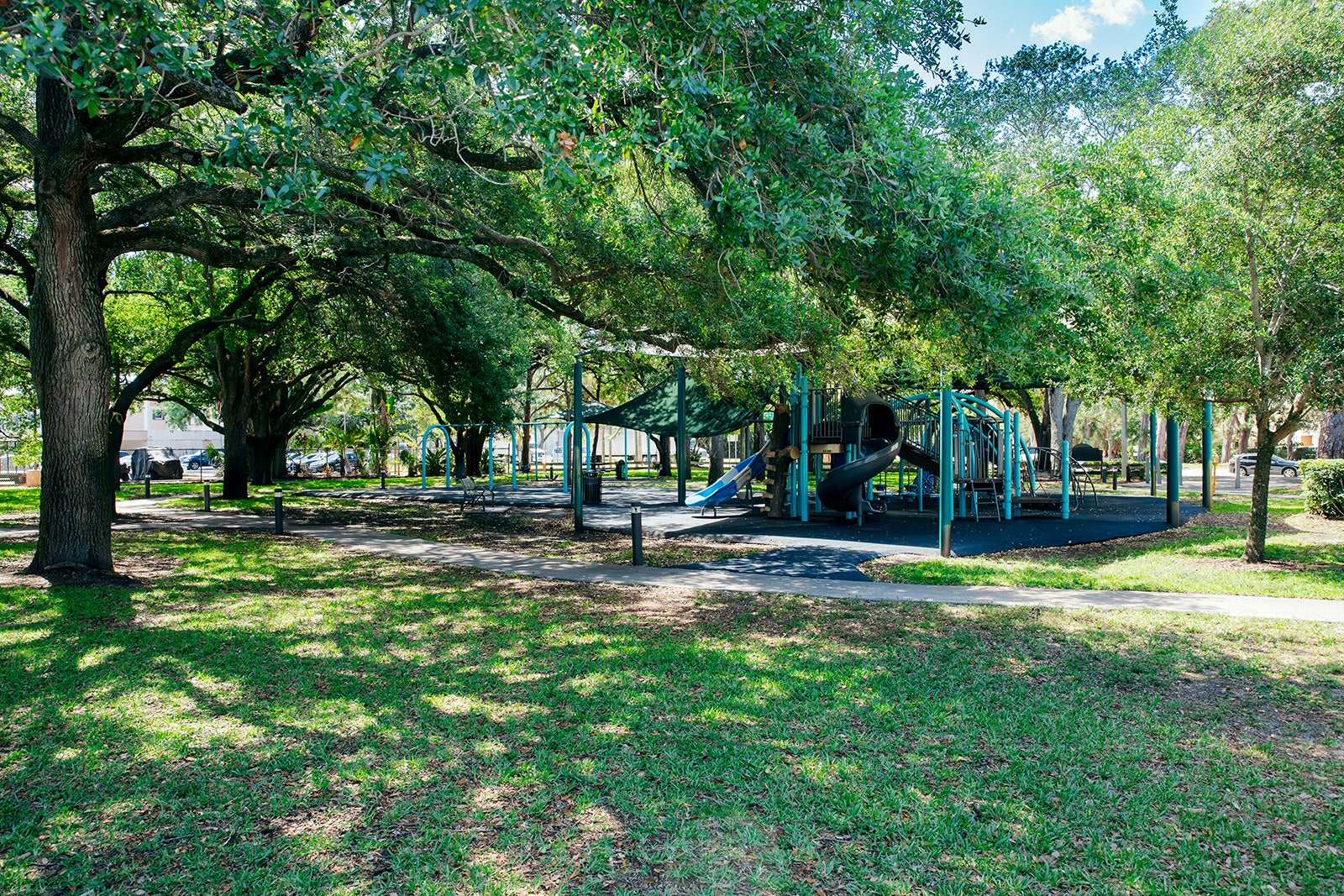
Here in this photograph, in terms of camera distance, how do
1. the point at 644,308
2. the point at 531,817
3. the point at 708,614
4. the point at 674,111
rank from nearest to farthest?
the point at 531,817
the point at 674,111
the point at 708,614
the point at 644,308

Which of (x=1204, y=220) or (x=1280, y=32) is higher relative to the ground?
(x=1280, y=32)

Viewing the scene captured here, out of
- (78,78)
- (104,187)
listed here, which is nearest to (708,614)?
(78,78)

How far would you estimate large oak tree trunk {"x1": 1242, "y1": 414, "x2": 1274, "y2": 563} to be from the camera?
11062 mm

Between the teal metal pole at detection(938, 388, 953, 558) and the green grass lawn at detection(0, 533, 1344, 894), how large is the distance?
13.0 feet

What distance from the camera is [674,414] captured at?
24438mm

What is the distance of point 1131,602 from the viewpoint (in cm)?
888

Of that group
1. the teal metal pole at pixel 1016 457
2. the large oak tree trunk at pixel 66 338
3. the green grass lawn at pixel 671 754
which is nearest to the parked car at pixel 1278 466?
the teal metal pole at pixel 1016 457

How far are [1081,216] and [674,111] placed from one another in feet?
16.7

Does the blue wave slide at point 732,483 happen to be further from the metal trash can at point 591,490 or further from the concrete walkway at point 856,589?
the concrete walkway at point 856,589

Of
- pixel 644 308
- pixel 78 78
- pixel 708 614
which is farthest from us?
pixel 644 308

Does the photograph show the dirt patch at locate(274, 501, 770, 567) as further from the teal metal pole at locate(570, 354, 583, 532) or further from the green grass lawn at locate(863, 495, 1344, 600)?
the green grass lawn at locate(863, 495, 1344, 600)

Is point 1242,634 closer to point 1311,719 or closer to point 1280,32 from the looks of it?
point 1311,719

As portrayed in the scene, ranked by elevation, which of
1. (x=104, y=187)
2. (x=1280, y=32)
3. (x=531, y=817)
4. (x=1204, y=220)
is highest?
(x=1280, y=32)

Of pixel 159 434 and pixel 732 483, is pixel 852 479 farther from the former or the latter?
pixel 159 434
